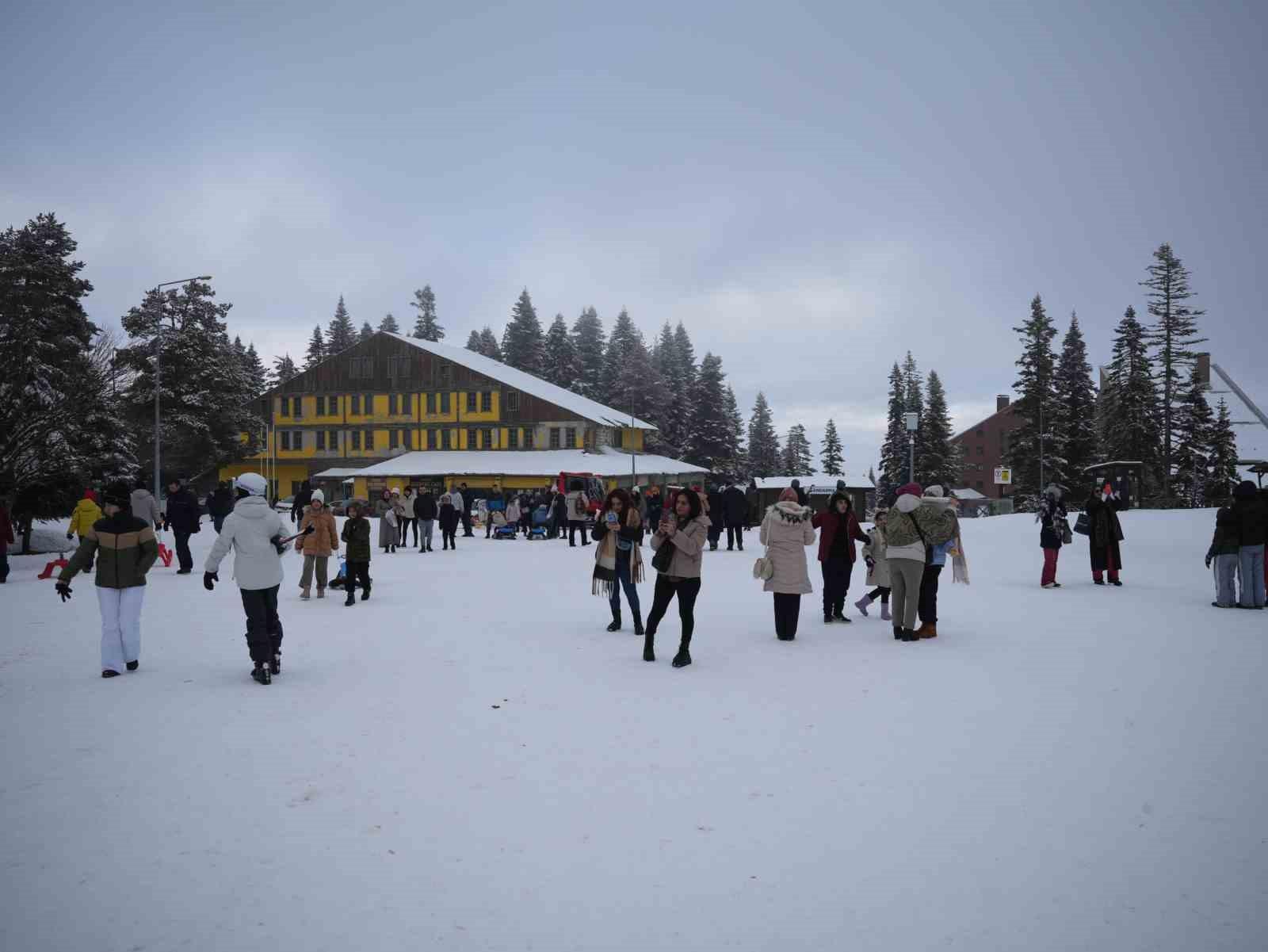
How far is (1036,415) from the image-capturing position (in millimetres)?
54281

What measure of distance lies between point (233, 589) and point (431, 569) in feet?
15.2

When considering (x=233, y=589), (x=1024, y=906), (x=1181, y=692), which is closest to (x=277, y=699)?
(x=1024, y=906)

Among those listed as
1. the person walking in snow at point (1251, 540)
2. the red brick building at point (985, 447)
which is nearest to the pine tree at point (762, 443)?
the red brick building at point (985, 447)

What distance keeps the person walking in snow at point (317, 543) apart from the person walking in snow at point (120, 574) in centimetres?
525

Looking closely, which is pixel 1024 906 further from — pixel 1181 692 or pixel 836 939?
pixel 1181 692

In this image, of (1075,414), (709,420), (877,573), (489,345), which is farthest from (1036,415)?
(489,345)

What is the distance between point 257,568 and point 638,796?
4.53 meters

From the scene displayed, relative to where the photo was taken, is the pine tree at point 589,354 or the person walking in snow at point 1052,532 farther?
the pine tree at point 589,354

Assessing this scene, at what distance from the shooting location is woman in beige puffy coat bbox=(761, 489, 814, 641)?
31.7ft

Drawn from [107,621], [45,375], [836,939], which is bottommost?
[836,939]

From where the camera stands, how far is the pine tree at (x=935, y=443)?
66.8 meters

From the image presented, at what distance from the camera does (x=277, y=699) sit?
695cm

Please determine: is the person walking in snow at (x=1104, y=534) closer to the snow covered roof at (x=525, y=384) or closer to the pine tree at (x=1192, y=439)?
the pine tree at (x=1192, y=439)

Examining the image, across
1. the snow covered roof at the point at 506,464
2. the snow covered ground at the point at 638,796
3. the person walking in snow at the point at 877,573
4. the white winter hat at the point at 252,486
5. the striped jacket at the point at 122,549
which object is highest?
the snow covered roof at the point at 506,464
